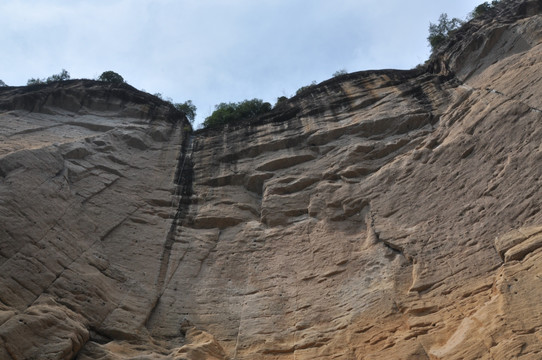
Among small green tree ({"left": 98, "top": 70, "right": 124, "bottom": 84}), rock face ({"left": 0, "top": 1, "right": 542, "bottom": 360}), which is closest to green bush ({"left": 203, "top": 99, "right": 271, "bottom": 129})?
rock face ({"left": 0, "top": 1, "right": 542, "bottom": 360})

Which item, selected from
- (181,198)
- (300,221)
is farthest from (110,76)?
(300,221)

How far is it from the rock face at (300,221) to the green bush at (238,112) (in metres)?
2.82

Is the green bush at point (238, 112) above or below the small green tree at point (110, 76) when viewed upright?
below

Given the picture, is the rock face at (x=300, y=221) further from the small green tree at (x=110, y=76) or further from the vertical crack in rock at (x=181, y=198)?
the small green tree at (x=110, y=76)

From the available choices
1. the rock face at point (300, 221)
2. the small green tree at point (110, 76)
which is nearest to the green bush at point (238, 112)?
the rock face at point (300, 221)

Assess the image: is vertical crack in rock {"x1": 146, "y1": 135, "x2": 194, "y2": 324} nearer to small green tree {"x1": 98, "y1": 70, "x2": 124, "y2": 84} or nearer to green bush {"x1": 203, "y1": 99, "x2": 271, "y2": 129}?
green bush {"x1": 203, "y1": 99, "x2": 271, "y2": 129}

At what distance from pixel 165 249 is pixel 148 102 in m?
7.79

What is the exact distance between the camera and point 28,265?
11.4 m

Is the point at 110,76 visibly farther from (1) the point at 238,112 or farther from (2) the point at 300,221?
(2) the point at 300,221

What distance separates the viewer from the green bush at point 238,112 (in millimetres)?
21891

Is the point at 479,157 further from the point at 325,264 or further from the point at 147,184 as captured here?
the point at 147,184

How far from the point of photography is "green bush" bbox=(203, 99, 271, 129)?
21.9 m

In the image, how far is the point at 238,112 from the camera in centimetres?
2206

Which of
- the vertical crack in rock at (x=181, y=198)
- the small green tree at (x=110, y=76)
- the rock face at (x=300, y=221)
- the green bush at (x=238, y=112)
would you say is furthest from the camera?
the small green tree at (x=110, y=76)
